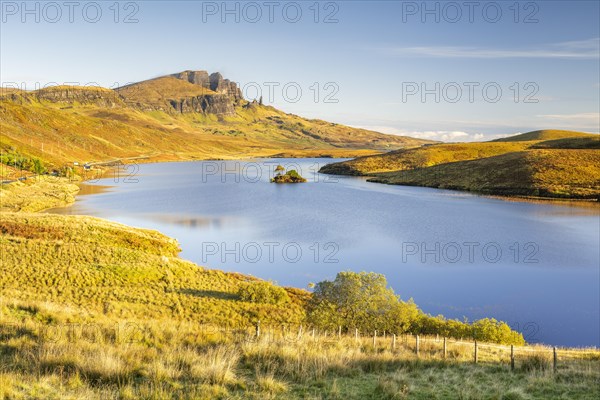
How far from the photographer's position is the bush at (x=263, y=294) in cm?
2845

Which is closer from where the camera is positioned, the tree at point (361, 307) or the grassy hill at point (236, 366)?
the grassy hill at point (236, 366)

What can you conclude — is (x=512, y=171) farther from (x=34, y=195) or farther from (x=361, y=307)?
(x=34, y=195)

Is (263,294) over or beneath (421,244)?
beneath

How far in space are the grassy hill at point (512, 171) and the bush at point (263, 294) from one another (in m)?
77.4

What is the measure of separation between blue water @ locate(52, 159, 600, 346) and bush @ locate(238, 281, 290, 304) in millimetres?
5466

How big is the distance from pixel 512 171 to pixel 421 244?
70746 millimetres

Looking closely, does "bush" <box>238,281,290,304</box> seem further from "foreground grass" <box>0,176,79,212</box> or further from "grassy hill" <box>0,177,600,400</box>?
"foreground grass" <box>0,176,79,212</box>

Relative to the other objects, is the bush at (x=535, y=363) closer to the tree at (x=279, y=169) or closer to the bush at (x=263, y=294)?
the bush at (x=263, y=294)

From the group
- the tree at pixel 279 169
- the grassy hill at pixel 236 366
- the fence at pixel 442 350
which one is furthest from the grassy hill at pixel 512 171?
the grassy hill at pixel 236 366

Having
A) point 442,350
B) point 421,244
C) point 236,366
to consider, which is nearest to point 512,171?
point 421,244

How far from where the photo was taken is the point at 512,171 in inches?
4168

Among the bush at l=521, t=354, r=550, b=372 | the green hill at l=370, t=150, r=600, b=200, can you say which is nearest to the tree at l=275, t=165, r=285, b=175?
the green hill at l=370, t=150, r=600, b=200

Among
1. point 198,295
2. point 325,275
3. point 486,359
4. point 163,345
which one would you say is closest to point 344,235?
point 325,275

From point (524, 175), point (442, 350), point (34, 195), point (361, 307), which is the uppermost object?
point (524, 175)
